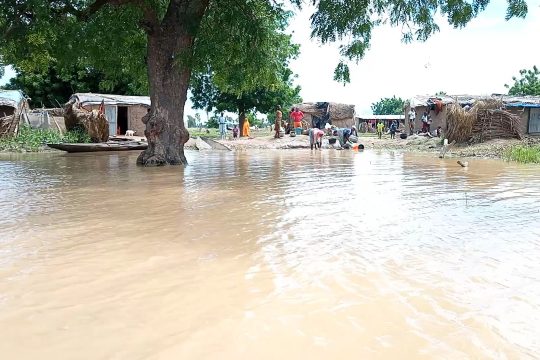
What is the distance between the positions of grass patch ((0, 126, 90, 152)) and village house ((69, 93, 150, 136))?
3.65 meters

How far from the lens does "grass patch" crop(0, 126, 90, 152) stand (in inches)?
687

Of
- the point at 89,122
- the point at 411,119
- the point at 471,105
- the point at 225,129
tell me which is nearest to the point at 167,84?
the point at 89,122

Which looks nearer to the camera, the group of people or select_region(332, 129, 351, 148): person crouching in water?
select_region(332, 129, 351, 148): person crouching in water

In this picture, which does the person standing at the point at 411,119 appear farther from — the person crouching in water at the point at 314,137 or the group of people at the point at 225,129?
the group of people at the point at 225,129

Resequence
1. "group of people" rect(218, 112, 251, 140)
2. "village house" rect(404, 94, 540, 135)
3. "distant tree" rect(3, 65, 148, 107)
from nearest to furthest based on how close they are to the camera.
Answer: "village house" rect(404, 94, 540, 135) → "group of people" rect(218, 112, 251, 140) → "distant tree" rect(3, 65, 148, 107)

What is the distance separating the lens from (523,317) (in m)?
2.24

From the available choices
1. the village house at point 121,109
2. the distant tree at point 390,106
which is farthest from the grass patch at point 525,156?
the distant tree at point 390,106

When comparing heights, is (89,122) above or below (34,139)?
above

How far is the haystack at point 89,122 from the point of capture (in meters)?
18.3

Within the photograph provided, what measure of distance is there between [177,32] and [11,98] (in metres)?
13.1

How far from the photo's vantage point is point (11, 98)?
20.5 m

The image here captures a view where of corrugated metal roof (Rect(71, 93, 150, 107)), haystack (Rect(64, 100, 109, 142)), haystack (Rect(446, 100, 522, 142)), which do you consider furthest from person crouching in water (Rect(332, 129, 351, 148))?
corrugated metal roof (Rect(71, 93, 150, 107))

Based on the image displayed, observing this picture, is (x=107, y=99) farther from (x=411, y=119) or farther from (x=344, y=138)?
(x=411, y=119)

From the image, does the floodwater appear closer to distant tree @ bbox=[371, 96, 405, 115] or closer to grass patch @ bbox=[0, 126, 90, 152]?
grass patch @ bbox=[0, 126, 90, 152]
